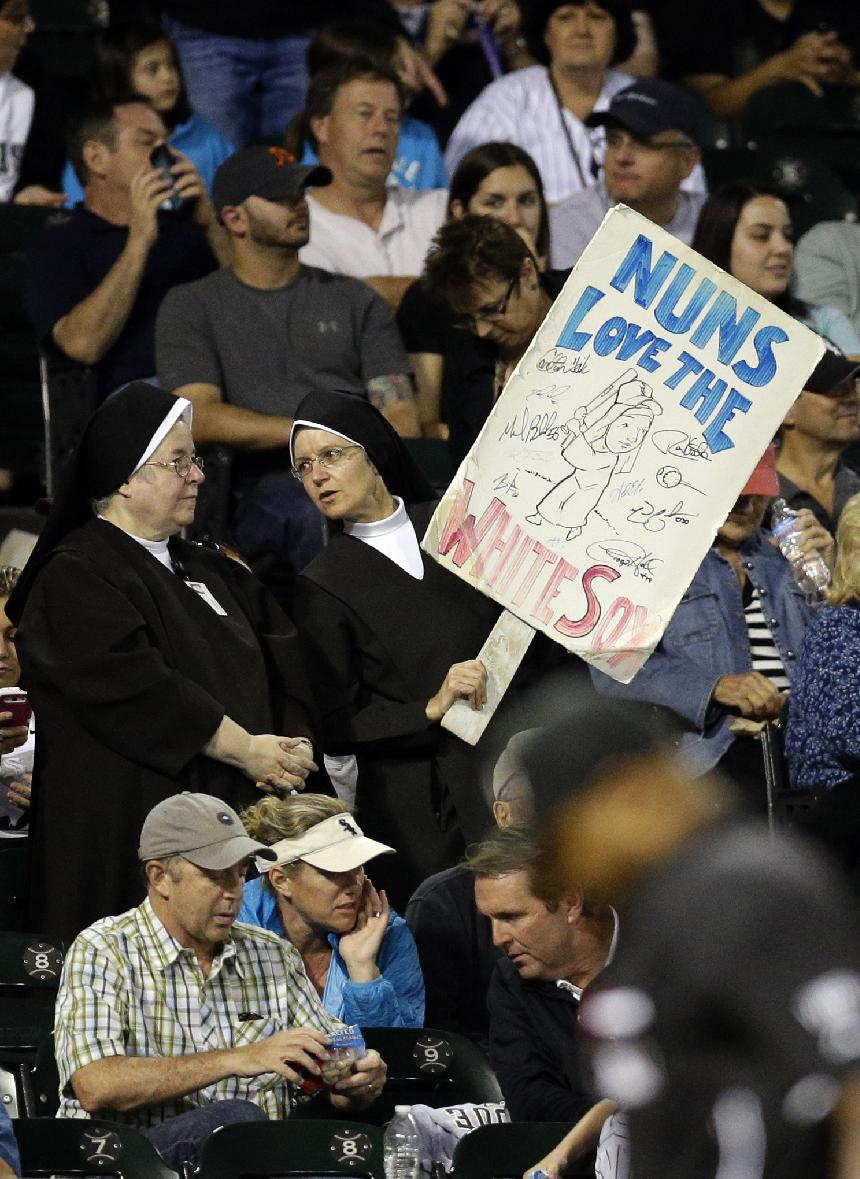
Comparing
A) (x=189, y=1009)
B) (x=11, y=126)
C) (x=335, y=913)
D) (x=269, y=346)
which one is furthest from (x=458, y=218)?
(x=189, y=1009)

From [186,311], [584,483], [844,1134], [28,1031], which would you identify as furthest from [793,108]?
[844,1134]

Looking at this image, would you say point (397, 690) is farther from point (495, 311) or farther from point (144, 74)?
point (144, 74)

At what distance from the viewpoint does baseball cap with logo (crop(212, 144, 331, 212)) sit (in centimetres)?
707

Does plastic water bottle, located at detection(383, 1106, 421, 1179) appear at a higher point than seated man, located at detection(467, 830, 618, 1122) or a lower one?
Result: lower

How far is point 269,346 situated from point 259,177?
54cm

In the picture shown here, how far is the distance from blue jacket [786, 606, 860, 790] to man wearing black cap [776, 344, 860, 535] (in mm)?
1601

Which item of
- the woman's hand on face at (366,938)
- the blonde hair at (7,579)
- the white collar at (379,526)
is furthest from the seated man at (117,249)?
the woman's hand on face at (366,938)

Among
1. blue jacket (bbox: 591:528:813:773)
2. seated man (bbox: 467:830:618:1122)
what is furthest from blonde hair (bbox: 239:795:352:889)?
blue jacket (bbox: 591:528:813:773)

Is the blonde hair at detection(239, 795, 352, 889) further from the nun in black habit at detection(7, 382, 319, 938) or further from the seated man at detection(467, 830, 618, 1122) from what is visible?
the seated man at detection(467, 830, 618, 1122)

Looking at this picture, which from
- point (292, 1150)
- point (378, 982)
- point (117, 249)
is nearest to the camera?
A: point (292, 1150)

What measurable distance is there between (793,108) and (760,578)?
15.6 feet

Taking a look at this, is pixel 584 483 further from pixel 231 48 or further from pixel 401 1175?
pixel 231 48

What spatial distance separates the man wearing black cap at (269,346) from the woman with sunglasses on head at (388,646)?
0.83 meters

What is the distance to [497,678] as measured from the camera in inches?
216
